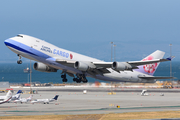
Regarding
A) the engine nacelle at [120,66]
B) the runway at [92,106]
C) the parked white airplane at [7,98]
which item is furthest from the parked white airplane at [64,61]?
the parked white airplane at [7,98]

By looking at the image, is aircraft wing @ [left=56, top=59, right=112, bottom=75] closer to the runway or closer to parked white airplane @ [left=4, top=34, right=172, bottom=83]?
parked white airplane @ [left=4, top=34, right=172, bottom=83]

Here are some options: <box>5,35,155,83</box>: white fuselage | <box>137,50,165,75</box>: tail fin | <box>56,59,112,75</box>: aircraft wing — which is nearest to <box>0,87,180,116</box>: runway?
<box>56,59,112,75</box>: aircraft wing

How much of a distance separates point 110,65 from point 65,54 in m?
8.94

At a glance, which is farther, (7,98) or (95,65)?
(7,98)

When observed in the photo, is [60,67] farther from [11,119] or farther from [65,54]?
[11,119]

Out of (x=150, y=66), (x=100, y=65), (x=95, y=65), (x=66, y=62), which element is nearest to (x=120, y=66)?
(x=100, y=65)

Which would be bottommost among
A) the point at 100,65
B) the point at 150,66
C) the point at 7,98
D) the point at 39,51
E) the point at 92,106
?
the point at 92,106

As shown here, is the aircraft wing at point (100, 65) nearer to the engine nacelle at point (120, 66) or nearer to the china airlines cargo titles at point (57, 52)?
the engine nacelle at point (120, 66)

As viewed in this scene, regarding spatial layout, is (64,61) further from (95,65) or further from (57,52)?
(95,65)

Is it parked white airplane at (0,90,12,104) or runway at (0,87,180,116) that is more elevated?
parked white airplane at (0,90,12,104)

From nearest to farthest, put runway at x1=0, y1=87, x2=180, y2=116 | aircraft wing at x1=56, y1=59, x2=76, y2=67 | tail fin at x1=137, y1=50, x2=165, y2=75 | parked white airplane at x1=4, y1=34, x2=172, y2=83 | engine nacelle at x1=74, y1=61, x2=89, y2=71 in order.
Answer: runway at x1=0, y1=87, x2=180, y2=116 → parked white airplane at x1=4, y1=34, x2=172, y2=83 → aircraft wing at x1=56, y1=59, x2=76, y2=67 → engine nacelle at x1=74, y1=61, x2=89, y2=71 → tail fin at x1=137, y1=50, x2=165, y2=75

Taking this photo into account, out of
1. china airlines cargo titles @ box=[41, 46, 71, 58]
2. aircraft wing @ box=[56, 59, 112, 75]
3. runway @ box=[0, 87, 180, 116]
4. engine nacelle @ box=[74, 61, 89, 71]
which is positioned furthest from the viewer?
engine nacelle @ box=[74, 61, 89, 71]

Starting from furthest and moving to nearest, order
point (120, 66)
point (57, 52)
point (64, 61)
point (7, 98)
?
point (7, 98)
point (120, 66)
point (57, 52)
point (64, 61)

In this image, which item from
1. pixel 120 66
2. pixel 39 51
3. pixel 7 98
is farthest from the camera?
pixel 7 98
